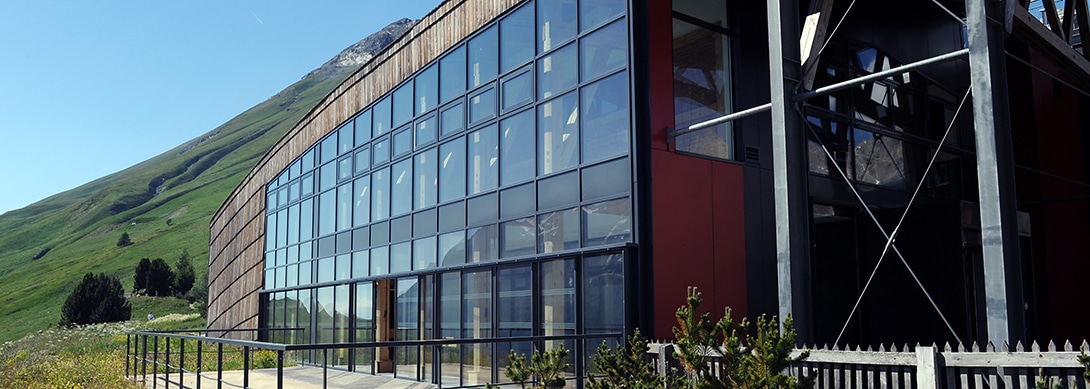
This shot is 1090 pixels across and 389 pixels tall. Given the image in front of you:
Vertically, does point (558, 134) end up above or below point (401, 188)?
above

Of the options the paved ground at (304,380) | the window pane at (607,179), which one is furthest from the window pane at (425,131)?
the window pane at (607,179)

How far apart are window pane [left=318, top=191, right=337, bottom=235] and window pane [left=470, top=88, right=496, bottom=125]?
791 cm

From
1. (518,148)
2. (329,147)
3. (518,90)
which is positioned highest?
(329,147)

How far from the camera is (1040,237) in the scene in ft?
60.1

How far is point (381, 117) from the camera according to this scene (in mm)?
19484

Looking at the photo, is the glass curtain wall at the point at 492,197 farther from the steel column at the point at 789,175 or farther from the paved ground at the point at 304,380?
the steel column at the point at 789,175

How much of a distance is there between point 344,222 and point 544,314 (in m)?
9.93

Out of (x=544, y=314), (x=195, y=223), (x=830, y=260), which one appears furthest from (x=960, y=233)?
(x=195, y=223)

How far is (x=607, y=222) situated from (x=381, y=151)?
887 cm

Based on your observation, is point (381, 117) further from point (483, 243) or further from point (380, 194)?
point (483, 243)

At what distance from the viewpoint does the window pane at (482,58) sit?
1498 centimetres

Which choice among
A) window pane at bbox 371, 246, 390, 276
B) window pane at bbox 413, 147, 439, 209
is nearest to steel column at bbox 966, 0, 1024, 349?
window pane at bbox 413, 147, 439, 209

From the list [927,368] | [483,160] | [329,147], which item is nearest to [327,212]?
[329,147]

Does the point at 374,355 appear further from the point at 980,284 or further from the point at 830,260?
the point at 980,284
